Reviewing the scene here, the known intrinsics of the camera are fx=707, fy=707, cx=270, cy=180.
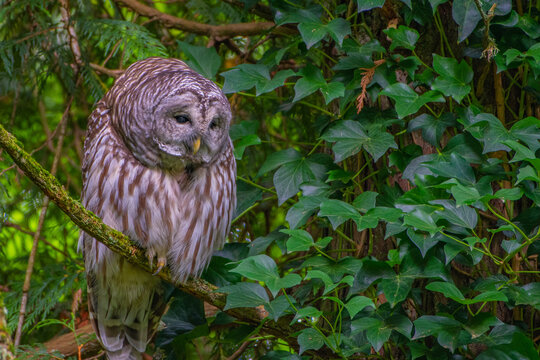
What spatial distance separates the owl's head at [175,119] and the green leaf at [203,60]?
0.11 m

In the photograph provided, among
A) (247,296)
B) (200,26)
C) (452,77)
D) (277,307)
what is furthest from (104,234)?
(200,26)

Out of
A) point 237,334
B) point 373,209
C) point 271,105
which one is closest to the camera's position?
point 373,209

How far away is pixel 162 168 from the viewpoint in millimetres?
2941

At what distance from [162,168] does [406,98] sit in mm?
1059

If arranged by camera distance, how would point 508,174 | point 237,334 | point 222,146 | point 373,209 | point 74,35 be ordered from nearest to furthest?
point 373,209, point 508,174, point 237,334, point 222,146, point 74,35

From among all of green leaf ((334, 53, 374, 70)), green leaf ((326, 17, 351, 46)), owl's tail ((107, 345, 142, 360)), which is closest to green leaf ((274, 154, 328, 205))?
green leaf ((334, 53, 374, 70))

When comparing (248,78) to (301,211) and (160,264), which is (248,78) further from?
(160,264)

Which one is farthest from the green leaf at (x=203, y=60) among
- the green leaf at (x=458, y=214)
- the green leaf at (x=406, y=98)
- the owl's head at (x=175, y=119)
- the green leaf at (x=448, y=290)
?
the green leaf at (x=448, y=290)

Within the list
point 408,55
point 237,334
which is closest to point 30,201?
point 237,334

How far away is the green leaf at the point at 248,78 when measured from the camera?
275 cm

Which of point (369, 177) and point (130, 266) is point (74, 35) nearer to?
point (130, 266)

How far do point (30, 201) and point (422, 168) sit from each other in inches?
83.0

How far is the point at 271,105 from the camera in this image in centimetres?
394

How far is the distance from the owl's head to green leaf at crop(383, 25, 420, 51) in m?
0.71
